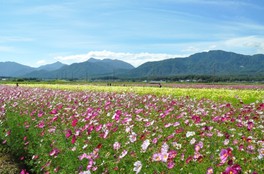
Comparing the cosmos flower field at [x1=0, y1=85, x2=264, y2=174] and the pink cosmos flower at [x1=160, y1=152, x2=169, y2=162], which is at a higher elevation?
the pink cosmos flower at [x1=160, y1=152, x2=169, y2=162]

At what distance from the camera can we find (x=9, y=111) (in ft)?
35.1

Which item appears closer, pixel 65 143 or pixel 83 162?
pixel 83 162

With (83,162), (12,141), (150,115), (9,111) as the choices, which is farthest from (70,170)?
(9,111)

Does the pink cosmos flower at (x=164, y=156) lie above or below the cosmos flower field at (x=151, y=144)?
above

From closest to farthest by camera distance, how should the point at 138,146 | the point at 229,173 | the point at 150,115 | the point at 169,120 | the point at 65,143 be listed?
the point at 229,173
the point at 138,146
the point at 65,143
the point at 169,120
the point at 150,115

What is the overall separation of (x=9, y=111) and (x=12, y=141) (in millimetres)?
2334

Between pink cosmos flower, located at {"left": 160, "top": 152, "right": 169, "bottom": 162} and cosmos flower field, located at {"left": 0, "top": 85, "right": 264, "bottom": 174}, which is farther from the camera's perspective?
cosmos flower field, located at {"left": 0, "top": 85, "right": 264, "bottom": 174}

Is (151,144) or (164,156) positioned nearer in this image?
(164,156)

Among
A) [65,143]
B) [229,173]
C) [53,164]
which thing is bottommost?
[53,164]

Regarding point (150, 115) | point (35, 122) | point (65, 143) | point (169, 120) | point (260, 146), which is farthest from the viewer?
point (35, 122)

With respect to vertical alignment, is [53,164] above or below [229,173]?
below

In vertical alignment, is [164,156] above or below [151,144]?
above

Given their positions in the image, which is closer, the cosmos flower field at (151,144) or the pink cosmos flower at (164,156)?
the pink cosmos flower at (164,156)

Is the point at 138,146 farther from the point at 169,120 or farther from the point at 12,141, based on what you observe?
the point at 12,141
